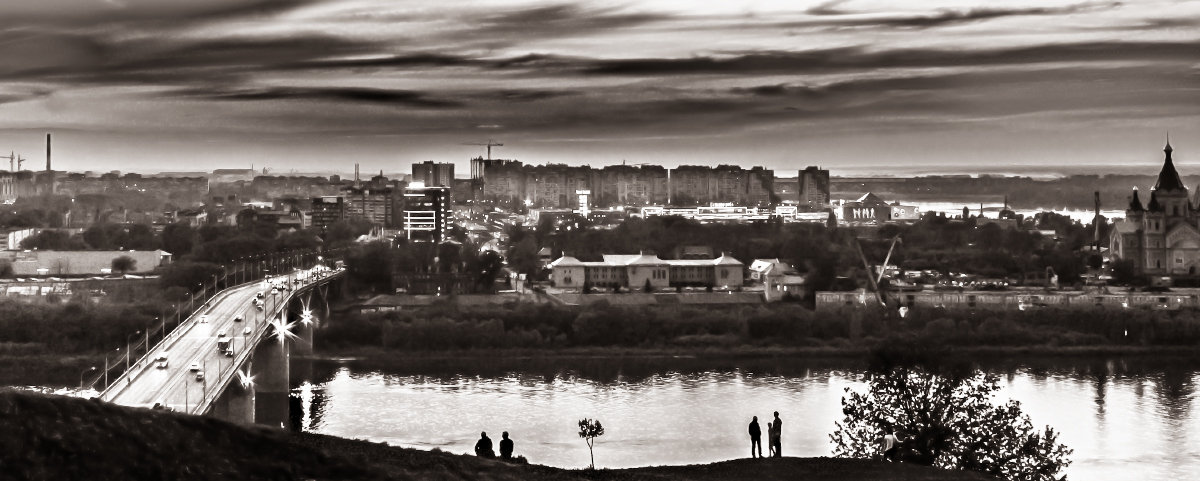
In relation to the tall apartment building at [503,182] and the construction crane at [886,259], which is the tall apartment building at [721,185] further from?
the construction crane at [886,259]

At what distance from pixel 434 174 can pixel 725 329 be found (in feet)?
112

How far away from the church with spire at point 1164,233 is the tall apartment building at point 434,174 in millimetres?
26784

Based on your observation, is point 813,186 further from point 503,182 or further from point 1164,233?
point 1164,233

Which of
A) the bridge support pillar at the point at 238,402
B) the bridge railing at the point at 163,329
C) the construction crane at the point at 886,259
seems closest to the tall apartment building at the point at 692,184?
the construction crane at the point at 886,259

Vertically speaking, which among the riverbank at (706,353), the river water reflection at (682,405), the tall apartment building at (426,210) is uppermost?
the tall apartment building at (426,210)

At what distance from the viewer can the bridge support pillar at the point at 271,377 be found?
11.8 m

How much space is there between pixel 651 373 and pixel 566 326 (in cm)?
279

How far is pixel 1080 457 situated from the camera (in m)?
9.33

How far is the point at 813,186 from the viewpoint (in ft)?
157

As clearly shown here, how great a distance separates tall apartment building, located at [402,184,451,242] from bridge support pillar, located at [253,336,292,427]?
2193 cm

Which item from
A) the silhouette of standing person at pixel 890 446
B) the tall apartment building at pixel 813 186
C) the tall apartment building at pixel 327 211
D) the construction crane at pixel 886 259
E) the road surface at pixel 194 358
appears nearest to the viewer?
the silhouette of standing person at pixel 890 446

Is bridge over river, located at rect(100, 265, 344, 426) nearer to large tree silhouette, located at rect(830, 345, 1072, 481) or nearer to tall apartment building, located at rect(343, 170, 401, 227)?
large tree silhouette, located at rect(830, 345, 1072, 481)

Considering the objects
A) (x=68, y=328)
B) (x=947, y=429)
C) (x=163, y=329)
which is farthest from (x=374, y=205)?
(x=947, y=429)

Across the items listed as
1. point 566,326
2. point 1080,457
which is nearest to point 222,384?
point 1080,457
